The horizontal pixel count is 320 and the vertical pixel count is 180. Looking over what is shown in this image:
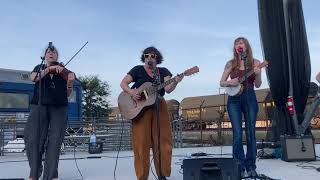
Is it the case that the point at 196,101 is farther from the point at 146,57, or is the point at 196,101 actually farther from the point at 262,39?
the point at 146,57

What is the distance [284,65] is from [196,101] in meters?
23.1

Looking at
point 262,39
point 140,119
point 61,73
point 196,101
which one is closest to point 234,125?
point 140,119

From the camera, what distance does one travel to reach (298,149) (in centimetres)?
534

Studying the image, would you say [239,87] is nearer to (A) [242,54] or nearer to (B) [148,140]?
(A) [242,54]

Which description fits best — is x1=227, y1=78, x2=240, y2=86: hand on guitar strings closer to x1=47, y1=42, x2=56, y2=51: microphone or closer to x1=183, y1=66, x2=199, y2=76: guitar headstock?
x1=183, y1=66, x2=199, y2=76: guitar headstock

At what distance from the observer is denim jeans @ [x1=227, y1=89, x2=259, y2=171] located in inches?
155

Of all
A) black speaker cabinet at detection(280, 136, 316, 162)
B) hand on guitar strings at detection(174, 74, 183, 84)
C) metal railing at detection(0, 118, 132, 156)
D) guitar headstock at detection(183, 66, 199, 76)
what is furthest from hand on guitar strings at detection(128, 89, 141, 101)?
metal railing at detection(0, 118, 132, 156)

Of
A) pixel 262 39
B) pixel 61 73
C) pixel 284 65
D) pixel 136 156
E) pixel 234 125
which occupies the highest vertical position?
pixel 262 39

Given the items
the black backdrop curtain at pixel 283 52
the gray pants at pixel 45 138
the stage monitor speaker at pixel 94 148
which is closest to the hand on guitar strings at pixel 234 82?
the gray pants at pixel 45 138

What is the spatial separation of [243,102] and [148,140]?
1.06 metres

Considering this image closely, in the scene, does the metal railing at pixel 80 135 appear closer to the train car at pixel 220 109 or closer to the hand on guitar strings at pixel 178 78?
the train car at pixel 220 109

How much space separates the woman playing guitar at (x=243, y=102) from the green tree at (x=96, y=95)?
93.0 ft

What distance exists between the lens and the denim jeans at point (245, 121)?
12.9ft

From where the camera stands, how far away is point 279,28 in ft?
18.8
